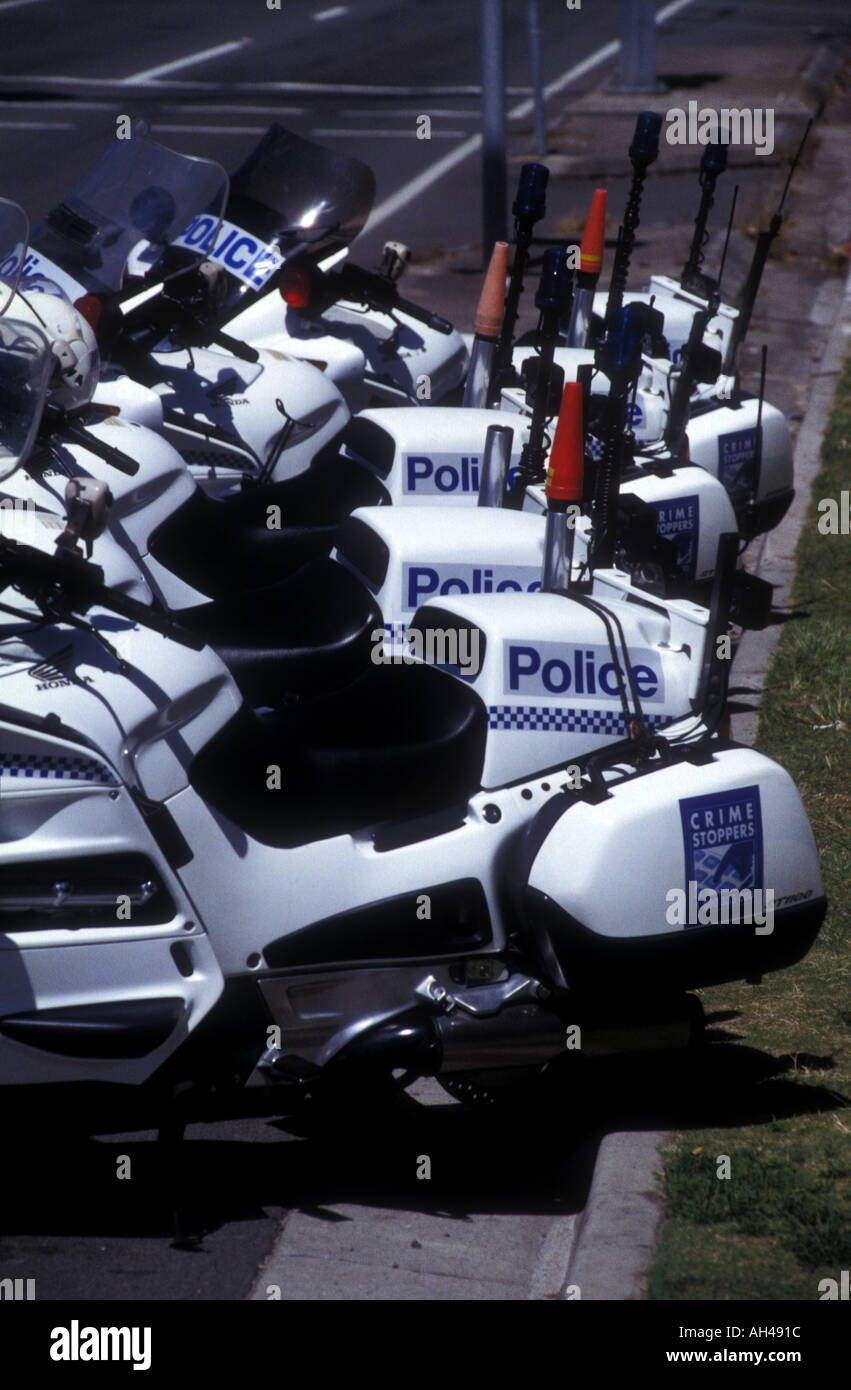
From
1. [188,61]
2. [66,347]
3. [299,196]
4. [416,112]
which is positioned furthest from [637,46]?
[66,347]

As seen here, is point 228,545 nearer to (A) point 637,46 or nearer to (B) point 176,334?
(B) point 176,334

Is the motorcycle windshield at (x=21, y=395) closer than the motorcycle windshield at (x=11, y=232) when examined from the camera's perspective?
Yes

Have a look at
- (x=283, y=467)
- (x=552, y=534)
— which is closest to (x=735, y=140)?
(x=283, y=467)

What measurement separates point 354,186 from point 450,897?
4.36m

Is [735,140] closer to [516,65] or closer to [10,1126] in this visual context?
[516,65]

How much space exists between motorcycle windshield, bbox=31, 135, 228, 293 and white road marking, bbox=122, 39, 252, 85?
17185 millimetres

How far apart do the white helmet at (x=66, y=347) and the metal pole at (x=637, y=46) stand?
19213 millimetres

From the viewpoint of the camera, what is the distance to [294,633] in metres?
4.63

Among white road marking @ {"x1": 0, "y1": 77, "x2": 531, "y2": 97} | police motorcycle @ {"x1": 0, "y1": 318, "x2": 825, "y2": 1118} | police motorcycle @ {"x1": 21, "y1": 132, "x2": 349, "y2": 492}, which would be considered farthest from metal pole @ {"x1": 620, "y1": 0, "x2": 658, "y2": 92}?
police motorcycle @ {"x1": 0, "y1": 318, "x2": 825, "y2": 1118}

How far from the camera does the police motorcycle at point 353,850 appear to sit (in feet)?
11.1

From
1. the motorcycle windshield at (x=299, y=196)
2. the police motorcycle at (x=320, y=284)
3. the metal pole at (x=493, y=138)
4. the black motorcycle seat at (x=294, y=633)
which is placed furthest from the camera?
the metal pole at (x=493, y=138)

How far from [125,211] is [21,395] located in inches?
105

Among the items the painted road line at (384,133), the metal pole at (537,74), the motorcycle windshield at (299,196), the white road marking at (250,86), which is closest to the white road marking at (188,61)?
the white road marking at (250,86)

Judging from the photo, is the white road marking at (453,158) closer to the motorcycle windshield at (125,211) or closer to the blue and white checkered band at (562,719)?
the motorcycle windshield at (125,211)
